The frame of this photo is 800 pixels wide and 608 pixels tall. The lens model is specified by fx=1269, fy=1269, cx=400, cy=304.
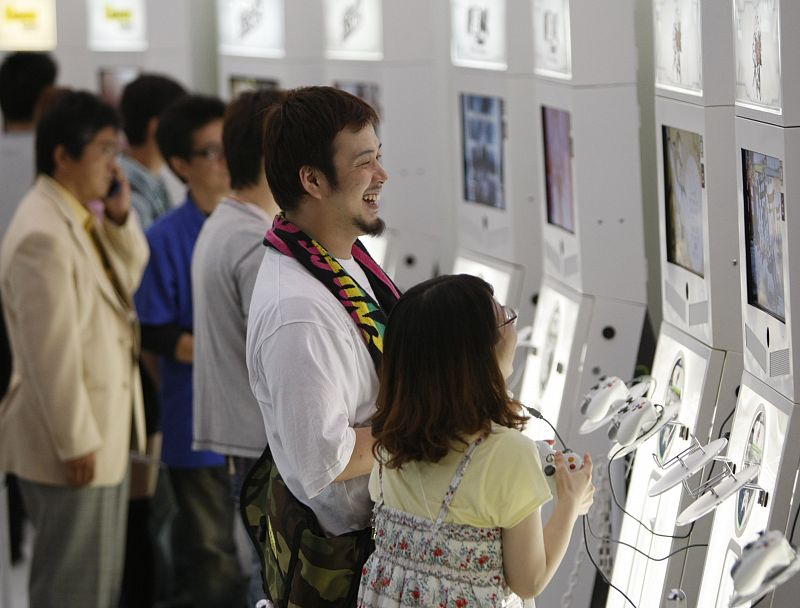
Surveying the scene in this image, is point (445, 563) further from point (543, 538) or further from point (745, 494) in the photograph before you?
point (745, 494)

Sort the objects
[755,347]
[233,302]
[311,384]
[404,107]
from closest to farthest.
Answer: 1. [311,384]
2. [755,347]
3. [233,302]
4. [404,107]

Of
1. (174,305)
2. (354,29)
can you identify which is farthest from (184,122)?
(354,29)

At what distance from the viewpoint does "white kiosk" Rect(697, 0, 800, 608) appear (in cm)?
201

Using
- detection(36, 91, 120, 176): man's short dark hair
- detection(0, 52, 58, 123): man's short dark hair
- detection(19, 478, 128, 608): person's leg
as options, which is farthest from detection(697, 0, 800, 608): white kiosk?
detection(0, 52, 58, 123): man's short dark hair

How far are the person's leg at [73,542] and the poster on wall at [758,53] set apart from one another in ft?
7.93

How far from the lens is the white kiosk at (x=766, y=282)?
6.58 feet

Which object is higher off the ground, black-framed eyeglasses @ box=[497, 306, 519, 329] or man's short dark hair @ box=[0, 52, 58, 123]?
man's short dark hair @ box=[0, 52, 58, 123]

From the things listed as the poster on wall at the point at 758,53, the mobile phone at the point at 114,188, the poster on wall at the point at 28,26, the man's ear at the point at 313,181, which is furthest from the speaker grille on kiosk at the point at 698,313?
the poster on wall at the point at 28,26

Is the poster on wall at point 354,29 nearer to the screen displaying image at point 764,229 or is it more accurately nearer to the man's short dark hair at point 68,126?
the man's short dark hair at point 68,126

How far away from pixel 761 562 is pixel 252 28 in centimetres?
420

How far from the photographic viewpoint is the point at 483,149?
3.92 meters

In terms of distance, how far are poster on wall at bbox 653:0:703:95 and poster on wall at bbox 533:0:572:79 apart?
41 cm

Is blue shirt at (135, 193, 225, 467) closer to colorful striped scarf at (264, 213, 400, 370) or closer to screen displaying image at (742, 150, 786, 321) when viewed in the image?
colorful striped scarf at (264, 213, 400, 370)

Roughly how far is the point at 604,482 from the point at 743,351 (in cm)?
83
